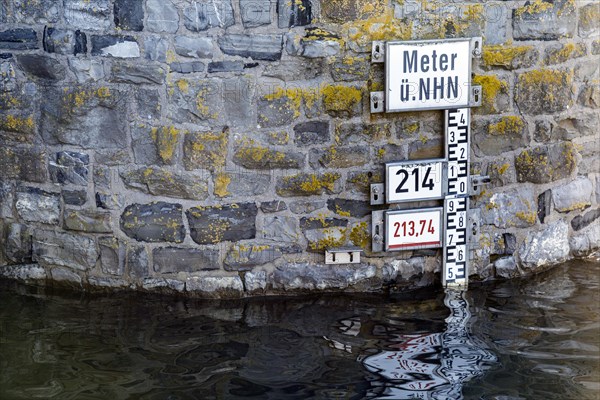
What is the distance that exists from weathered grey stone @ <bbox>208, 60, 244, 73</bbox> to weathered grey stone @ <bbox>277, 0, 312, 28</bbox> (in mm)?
313

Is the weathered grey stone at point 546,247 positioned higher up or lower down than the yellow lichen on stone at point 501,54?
lower down

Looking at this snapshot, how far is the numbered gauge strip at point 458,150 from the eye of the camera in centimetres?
575

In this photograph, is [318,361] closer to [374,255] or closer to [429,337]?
[429,337]

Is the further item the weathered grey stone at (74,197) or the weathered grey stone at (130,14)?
the weathered grey stone at (74,197)

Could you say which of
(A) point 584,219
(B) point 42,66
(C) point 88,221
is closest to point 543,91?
(A) point 584,219

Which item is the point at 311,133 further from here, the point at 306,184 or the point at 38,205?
the point at 38,205

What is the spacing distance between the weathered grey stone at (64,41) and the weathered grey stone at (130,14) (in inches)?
9.7

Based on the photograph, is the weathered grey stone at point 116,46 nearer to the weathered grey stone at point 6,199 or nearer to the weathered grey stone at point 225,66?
the weathered grey stone at point 225,66

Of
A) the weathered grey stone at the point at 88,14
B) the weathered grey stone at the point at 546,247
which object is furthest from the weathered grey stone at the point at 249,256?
the weathered grey stone at the point at 546,247

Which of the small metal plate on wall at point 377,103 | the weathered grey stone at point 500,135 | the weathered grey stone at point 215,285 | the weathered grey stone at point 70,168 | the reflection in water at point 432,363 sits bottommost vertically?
the reflection in water at point 432,363

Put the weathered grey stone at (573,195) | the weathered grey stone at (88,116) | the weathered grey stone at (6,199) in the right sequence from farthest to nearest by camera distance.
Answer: the weathered grey stone at (573,195)
the weathered grey stone at (6,199)
the weathered grey stone at (88,116)

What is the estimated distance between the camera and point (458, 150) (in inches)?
228

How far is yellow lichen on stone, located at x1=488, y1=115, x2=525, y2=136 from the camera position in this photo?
587 centimetres

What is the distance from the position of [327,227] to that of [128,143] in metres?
1.24
